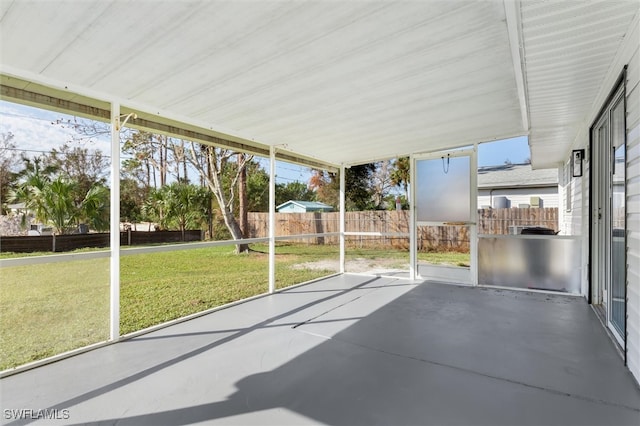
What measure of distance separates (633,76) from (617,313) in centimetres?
212

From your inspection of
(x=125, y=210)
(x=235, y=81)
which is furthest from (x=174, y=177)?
(x=235, y=81)

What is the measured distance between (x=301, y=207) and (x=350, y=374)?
7209 mm

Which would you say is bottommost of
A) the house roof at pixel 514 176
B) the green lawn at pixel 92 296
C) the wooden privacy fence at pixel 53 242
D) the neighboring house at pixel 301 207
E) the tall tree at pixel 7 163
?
the green lawn at pixel 92 296

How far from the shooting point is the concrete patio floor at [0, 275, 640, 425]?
1.83 metres

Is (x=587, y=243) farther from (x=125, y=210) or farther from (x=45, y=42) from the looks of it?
(x=125, y=210)

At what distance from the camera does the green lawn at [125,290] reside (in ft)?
11.5

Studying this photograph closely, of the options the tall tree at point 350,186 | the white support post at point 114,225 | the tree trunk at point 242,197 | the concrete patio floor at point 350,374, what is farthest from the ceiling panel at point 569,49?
the tree trunk at point 242,197

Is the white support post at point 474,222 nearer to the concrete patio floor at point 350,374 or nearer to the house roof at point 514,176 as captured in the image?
the concrete patio floor at point 350,374

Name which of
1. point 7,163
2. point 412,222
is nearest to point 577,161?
point 412,222

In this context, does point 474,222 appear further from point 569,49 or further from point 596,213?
point 569,49

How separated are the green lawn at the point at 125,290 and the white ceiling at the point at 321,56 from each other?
6.04ft

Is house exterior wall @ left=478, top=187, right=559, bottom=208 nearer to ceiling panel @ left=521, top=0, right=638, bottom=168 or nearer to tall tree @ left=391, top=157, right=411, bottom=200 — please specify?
tall tree @ left=391, top=157, right=411, bottom=200

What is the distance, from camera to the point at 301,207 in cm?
934

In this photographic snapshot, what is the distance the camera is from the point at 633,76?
2102 mm
